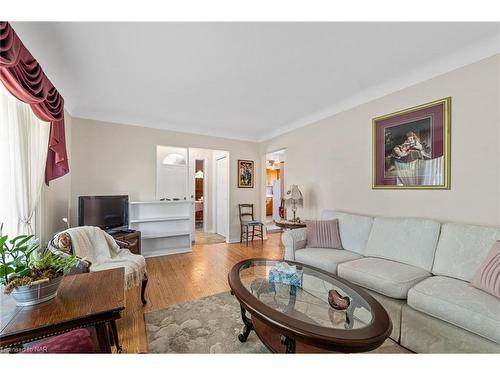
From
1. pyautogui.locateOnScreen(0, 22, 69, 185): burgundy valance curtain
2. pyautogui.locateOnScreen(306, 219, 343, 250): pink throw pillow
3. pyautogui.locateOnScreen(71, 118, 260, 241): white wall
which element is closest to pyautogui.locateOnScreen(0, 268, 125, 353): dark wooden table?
pyautogui.locateOnScreen(0, 22, 69, 185): burgundy valance curtain

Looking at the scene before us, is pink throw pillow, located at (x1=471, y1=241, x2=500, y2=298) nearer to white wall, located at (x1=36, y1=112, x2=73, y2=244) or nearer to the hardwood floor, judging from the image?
the hardwood floor

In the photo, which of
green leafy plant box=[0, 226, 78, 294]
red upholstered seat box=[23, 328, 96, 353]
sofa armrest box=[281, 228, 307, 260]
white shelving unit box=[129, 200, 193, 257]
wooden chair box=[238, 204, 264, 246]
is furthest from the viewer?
wooden chair box=[238, 204, 264, 246]

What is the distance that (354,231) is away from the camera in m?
2.60

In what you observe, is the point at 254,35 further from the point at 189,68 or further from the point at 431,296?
the point at 431,296

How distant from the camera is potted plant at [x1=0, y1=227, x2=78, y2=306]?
3.36 feet

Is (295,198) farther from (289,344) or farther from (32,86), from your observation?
(32,86)

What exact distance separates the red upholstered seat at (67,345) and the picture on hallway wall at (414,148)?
3011 mm

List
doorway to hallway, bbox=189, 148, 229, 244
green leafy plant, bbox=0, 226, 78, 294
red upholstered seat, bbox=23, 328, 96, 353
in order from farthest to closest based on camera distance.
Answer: doorway to hallway, bbox=189, 148, 229, 244 < green leafy plant, bbox=0, 226, 78, 294 < red upholstered seat, bbox=23, 328, 96, 353

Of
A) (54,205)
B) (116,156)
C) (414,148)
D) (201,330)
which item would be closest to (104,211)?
(54,205)

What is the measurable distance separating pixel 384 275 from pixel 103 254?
9.26 feet

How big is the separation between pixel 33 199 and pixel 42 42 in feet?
4.45

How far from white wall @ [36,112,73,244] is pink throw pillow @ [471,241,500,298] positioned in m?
3.90

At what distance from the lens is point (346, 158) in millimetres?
3078
